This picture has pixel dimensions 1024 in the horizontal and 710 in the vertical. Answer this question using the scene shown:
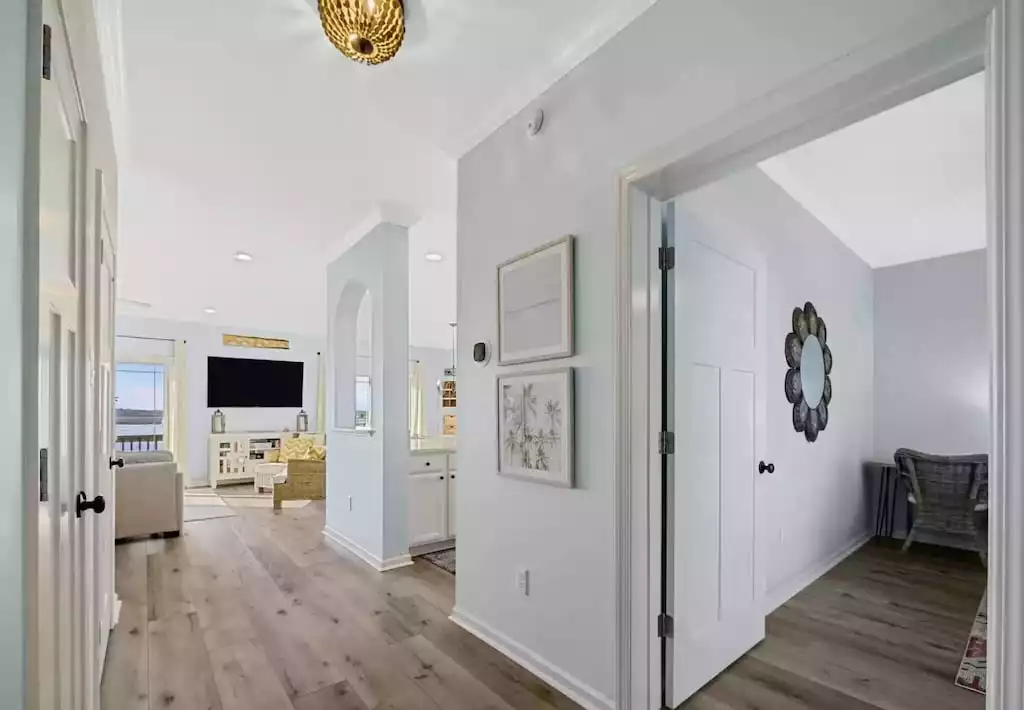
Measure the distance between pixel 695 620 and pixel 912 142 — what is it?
2.73 meters

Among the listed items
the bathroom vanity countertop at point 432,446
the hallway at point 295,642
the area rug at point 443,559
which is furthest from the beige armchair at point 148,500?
the area rug at point 443,559

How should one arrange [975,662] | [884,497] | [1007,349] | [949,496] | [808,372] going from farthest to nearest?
1. [884,497]
2. [949,496]
3. [808,372]
4. [975,662]
5. [1007,349]

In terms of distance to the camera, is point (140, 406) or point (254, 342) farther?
point (254, 342)

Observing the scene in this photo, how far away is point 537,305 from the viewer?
93.7 inches

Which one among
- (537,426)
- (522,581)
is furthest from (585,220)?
(522,581)

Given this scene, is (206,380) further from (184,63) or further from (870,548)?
(870,548)

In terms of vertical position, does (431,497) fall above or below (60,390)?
below

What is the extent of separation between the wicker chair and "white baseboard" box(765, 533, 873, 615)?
580mm

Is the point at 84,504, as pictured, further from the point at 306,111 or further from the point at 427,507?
the point at 427,507

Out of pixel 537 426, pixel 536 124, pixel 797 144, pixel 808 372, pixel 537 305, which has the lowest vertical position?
pixel 537 426

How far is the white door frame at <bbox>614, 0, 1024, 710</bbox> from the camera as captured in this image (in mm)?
1082

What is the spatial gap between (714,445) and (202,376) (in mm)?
8147

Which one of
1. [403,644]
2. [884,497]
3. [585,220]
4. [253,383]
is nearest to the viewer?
[585,220]

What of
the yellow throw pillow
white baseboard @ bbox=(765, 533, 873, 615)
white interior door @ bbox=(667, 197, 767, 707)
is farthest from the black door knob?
the yellow throw pillow
